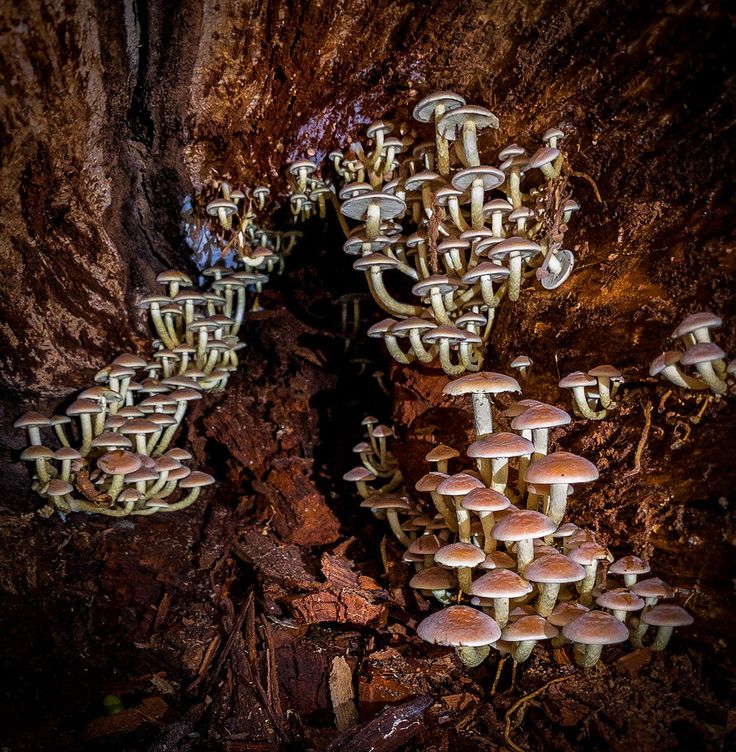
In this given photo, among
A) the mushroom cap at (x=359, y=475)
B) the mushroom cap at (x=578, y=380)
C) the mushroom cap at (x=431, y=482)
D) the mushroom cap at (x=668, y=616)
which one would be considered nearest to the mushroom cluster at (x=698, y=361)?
the mushroom cap at (x=578, y=380)

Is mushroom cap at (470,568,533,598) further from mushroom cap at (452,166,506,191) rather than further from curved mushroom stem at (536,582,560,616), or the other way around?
mushroom cap at (452,166,506,191)

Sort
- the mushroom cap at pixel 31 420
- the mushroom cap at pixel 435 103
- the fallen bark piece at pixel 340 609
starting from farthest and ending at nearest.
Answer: the mushroom cap at pixel 31 420, the fallen bark piece at pixel 340 609, the mushroom cap at pixel 435 103

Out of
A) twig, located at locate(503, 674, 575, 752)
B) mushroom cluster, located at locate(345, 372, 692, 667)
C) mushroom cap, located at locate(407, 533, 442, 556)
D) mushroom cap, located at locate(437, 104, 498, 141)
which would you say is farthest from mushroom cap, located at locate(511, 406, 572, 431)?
mushroom cap, located at locate(437, 104, 498, 141)

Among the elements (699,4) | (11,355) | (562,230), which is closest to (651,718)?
(562,230)

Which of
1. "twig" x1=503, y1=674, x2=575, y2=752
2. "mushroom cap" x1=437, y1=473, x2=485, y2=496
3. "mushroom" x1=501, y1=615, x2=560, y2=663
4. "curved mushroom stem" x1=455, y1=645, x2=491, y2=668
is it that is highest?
"mushroom cap" x1=437, y1=473, x2=485, y2=496

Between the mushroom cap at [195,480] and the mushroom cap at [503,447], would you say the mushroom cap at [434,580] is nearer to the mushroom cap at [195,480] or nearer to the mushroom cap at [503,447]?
the mushroom cap at [503,447]

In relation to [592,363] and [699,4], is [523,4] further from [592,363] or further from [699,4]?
[592,363]
